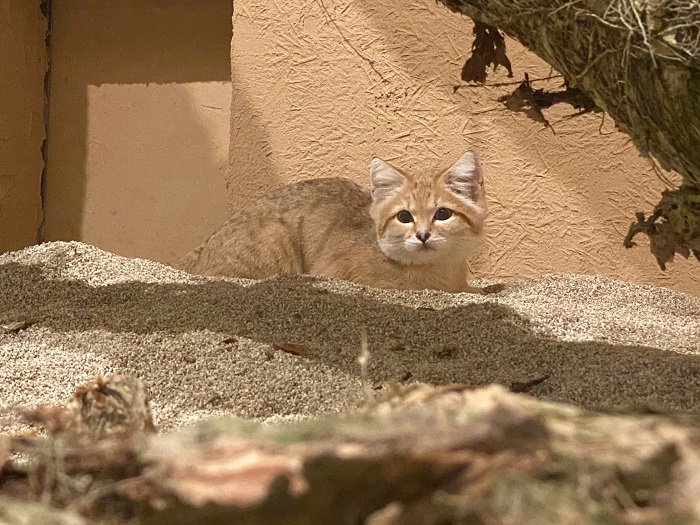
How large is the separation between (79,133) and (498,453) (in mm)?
5048

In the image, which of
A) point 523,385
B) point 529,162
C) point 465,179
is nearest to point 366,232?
point 465,179

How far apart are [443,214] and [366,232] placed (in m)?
0.47

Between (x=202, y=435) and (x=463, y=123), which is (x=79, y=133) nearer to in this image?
(x=463, y=123)

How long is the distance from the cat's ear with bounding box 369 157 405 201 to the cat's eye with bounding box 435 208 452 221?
0.22 metres

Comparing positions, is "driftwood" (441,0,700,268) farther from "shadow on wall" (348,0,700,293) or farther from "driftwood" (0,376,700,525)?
"shadow on wall" (348,0,700,293)

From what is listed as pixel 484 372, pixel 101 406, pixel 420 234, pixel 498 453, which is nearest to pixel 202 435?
pixel 498 453

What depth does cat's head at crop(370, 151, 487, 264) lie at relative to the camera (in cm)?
376

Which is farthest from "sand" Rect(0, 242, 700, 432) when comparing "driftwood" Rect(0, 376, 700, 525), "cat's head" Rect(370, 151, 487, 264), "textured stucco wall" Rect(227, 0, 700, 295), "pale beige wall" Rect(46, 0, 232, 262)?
"pale beige wall" Rect(46, 0, 232, 262)

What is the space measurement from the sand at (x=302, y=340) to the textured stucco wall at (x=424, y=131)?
586 mm

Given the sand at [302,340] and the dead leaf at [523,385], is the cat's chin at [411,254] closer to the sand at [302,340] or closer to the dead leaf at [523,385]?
the sand at [302,340]

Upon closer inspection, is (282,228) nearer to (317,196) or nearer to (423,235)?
(317,196)

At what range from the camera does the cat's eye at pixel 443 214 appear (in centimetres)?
381

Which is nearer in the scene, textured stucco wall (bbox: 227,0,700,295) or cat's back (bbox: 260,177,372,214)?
textured stucco wall (bbox: 227,0,700,295)

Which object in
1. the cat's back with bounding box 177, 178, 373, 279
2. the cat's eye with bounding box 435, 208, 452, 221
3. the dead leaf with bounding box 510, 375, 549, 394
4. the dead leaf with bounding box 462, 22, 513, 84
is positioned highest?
the dead leaf with bounding box 462, 22, 513, 84
